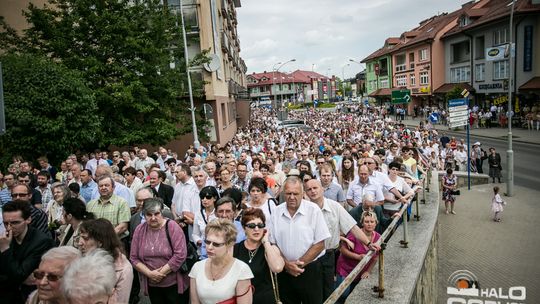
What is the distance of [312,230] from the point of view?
370 centimetres

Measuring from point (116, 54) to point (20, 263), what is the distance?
546 inches

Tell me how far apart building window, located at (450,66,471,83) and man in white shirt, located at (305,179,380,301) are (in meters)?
46.2

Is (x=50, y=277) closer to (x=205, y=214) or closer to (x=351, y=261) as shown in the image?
(x=205, y=214)

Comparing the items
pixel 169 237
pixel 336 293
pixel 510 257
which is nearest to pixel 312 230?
pixel 336 293

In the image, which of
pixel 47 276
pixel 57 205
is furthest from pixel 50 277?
pixel 57 205

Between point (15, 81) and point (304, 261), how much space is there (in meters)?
13.2

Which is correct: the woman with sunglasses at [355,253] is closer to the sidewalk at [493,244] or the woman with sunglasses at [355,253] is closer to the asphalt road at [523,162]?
the sidewalk at [493,244]

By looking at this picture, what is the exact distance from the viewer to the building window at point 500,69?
36.1 metres

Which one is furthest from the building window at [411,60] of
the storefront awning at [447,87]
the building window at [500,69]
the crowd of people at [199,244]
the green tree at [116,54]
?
the crowd of people at [199,244]

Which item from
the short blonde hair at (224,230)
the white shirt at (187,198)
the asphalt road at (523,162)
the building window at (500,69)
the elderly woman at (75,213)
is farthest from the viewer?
the building window at (500,69)

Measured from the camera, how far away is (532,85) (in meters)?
31.4

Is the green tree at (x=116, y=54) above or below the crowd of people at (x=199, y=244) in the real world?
above

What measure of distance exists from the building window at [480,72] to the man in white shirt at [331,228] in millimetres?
43050

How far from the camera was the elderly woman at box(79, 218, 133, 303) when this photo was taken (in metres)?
3.48
